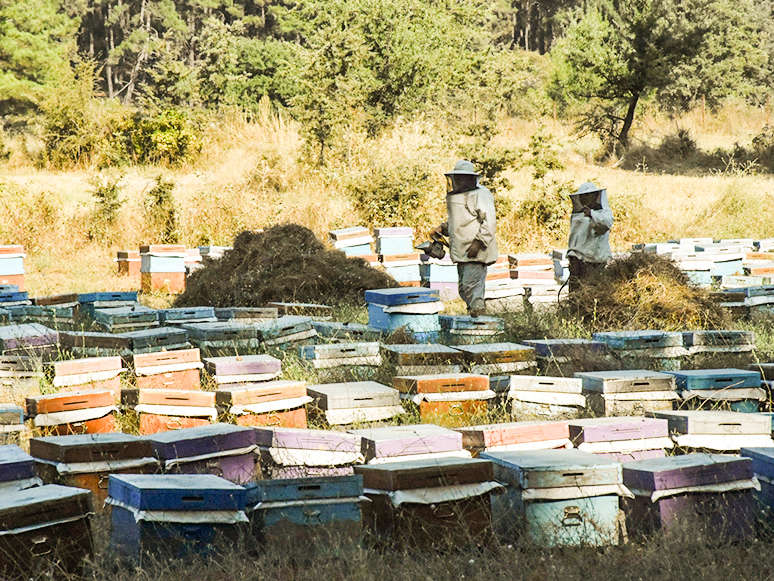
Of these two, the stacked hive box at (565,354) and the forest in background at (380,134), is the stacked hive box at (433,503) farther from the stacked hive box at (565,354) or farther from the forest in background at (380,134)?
the forest in background at (380,134)

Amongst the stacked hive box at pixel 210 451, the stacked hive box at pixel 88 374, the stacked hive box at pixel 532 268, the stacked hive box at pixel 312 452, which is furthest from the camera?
the stacked hive box at pixel 532 268

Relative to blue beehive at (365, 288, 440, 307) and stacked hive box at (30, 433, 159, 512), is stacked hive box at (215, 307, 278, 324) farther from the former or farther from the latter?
stacked hive box at (30, 433, 159, 512)

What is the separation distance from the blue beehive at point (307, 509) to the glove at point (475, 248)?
16.1 feet

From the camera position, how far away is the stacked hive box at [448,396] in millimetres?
4559

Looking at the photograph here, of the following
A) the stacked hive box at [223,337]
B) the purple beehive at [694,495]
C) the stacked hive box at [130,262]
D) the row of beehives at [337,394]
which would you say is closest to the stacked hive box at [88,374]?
the row of beehives at [337,394]

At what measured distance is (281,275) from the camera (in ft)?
29.3

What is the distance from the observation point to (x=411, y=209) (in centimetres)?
1382

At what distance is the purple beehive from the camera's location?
3.32m

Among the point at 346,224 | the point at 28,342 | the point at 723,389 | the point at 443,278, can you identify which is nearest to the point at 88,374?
the point at 28,342

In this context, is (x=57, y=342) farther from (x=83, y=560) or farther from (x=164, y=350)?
(x=83, y=560)

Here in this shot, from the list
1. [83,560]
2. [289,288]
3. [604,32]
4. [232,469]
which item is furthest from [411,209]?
[604,32]

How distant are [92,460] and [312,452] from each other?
36.4 inches

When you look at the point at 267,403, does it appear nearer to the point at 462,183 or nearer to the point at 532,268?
Answer: the point at 462,183

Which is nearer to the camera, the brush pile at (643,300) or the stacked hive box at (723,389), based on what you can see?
the stacked hive box at (723,389)
